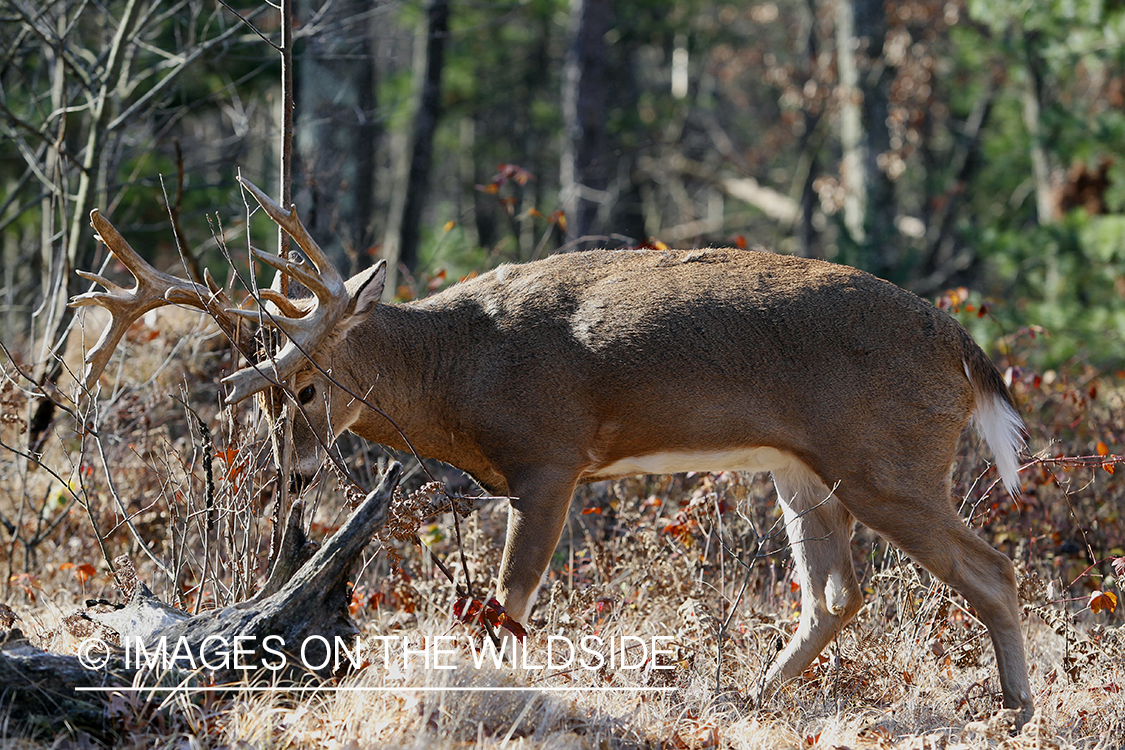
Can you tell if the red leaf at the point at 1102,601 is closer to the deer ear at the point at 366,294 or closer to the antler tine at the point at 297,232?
the deer ear at the point at 366,294

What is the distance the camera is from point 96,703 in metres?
3.56

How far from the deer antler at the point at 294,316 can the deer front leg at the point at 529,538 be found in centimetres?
113

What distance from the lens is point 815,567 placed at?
17.5 feet

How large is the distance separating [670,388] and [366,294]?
145cm

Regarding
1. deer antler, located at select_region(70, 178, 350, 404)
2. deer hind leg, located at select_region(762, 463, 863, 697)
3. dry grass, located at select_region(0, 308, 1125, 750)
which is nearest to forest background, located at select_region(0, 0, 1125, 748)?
dry grass, located at select_region(0, 308, 1125, 750)

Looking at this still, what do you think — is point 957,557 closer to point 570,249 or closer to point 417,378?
point 417,378

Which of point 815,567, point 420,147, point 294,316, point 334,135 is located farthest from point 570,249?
point 294,316

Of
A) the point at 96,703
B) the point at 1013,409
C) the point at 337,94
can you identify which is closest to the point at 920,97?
the point at 337,94

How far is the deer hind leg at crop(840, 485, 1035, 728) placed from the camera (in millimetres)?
4730

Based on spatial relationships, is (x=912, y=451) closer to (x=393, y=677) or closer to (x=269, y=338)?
(x=393, y=677)

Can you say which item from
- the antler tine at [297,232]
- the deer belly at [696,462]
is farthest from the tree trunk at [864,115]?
the antler tine at [297,232]

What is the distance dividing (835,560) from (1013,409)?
1.13m

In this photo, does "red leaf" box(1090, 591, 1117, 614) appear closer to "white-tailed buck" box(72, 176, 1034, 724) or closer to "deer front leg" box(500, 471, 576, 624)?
"white-tailed buck" box(72, 176, 1034, 724)

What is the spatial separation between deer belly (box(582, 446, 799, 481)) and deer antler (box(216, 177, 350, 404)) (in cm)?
141
